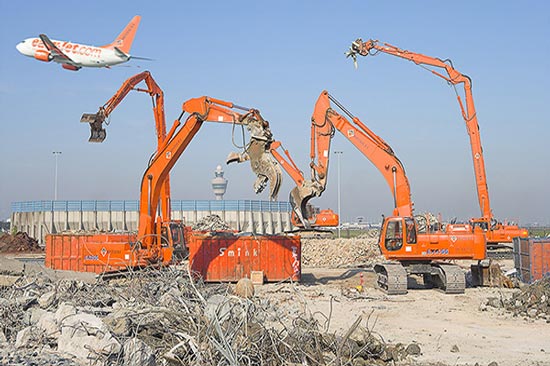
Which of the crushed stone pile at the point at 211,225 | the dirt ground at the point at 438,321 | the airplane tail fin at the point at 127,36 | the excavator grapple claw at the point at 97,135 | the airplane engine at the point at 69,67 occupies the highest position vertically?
the airplane tail fin at the point at 127,36

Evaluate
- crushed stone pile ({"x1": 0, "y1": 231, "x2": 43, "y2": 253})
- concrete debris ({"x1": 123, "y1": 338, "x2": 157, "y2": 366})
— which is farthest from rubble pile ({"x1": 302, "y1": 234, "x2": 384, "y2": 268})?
concrete debris ({"x1": 123, "y1": 338, "x2": 157, "y2": 366})

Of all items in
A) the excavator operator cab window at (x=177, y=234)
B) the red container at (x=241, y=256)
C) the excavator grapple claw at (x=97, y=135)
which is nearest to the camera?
the red container at (x=241, y=256)

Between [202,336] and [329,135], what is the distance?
13.1 metres

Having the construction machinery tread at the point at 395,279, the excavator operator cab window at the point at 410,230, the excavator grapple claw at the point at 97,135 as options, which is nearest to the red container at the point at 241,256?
the construction machinery tread at the point at 395,279

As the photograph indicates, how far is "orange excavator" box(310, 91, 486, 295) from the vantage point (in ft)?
60.4

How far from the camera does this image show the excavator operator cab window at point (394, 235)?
18766 mm

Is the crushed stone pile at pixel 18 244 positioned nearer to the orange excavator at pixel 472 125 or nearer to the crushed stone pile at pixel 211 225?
the crushed stone pile at pixel 211 225

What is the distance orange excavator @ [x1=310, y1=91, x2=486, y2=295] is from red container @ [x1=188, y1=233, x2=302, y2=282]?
117 inches

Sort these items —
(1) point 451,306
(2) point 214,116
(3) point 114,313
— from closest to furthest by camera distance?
(3) point 114,313 < (1) point 451,306 < (2) point 214,116

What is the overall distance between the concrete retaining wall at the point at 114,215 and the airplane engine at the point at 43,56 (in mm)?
18981

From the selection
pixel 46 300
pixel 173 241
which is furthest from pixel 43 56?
pixel 46 300

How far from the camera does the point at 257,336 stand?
7.58 m

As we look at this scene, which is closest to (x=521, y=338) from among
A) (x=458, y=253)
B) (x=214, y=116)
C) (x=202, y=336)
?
(x=458, y=253)

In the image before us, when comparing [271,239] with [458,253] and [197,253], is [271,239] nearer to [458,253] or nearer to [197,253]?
Answer: [197,253]
